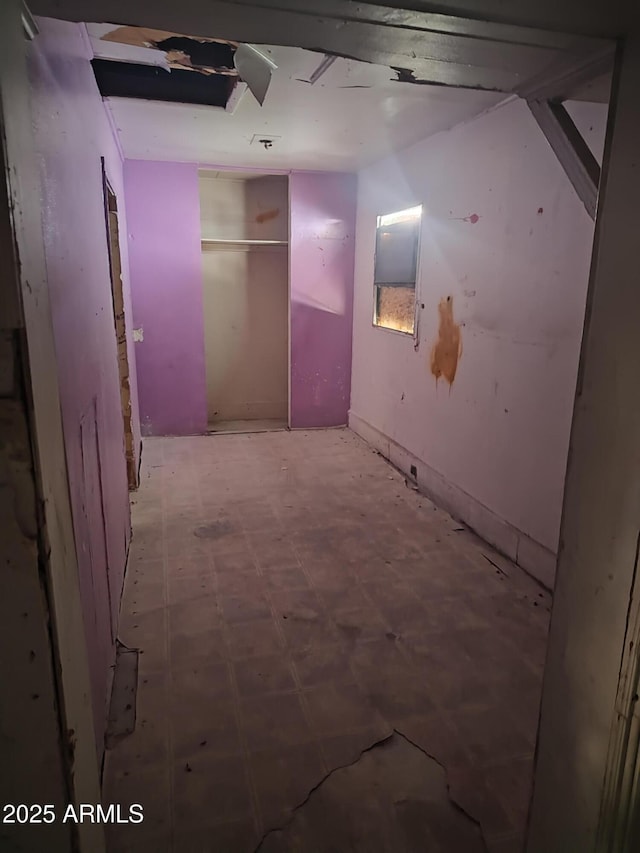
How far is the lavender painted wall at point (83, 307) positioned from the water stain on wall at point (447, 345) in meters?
2.16

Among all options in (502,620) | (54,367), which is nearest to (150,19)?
(54,367)

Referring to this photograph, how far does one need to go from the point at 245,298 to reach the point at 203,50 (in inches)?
138

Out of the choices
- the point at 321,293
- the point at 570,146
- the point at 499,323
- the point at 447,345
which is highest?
the point at 570,146

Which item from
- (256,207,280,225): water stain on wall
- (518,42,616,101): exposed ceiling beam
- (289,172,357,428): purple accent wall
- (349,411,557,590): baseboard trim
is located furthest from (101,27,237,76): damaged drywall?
(256,207,280,225): water stain on wall

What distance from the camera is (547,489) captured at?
288 centimetres

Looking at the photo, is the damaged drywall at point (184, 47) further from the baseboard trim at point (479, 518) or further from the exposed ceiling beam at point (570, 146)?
the baseboard trim at point (479, 518)

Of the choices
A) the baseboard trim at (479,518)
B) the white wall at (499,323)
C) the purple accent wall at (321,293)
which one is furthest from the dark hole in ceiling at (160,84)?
the baseboard trim at (479,518)

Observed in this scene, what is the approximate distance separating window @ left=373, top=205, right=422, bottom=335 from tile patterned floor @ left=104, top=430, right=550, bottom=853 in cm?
161

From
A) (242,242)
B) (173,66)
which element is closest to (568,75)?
(173,66)

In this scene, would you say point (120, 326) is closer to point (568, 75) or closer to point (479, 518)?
point (479, 518)

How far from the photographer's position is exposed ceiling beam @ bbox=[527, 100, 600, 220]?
141 centimetres

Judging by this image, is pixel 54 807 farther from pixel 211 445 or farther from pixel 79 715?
pixel 211 445

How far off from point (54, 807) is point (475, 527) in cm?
294

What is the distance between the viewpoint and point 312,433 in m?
5.78
